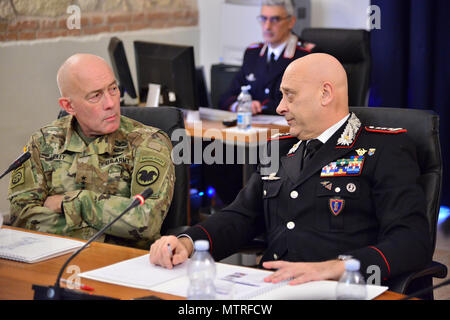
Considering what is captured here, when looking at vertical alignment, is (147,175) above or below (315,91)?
below

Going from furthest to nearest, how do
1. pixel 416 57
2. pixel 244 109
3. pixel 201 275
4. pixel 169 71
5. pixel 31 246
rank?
1. pixel 416 57
2. pixel 244 109
3. pixel 169 71
4. pixel 31 246
5. pixel 201 275

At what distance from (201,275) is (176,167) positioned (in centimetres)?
84

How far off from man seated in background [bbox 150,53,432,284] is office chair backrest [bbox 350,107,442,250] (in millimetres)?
106

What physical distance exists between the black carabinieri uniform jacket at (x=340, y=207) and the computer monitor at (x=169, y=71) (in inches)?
66.8

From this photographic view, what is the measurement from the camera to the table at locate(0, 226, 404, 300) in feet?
4.91

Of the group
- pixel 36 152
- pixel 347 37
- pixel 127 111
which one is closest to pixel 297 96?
pixel 127 111

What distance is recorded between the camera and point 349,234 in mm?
1890

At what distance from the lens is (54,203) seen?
2.14m

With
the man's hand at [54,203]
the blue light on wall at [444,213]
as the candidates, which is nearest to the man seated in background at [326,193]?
the man's hand at [54,203]

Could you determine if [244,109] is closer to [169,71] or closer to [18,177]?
[169,71]

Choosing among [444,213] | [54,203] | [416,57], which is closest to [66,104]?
[54,203]
